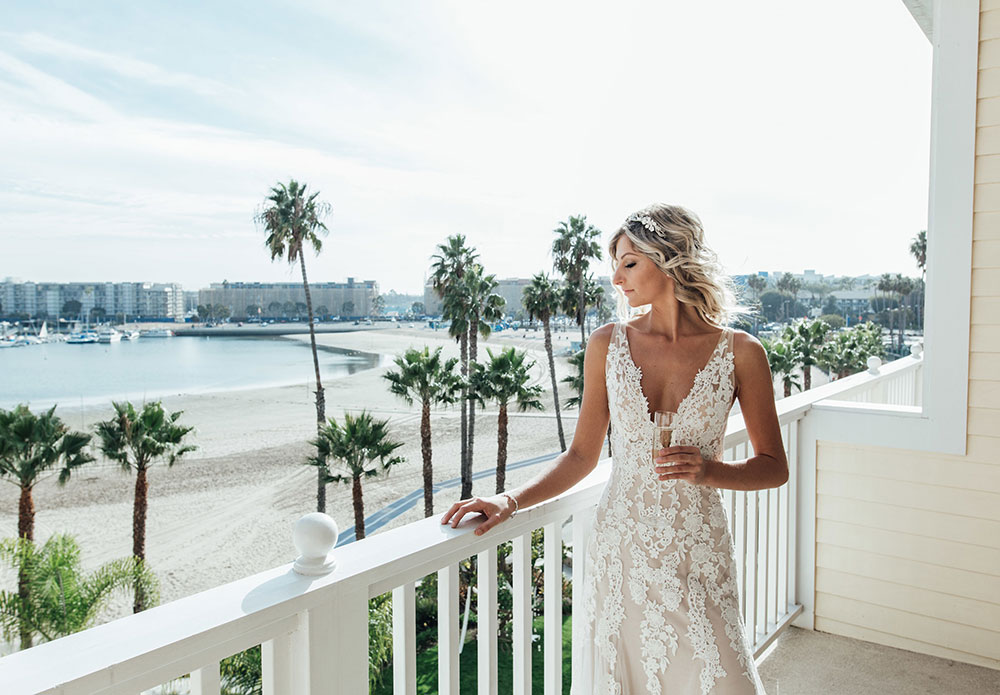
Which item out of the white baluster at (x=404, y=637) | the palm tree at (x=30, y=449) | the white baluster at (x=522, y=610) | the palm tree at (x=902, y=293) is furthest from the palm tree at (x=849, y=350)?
the white baluster at (x=404, y=637)

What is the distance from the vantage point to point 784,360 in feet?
98.6

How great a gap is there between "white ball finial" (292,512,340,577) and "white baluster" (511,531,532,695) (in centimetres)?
51

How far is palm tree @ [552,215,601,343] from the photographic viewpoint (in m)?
35.5

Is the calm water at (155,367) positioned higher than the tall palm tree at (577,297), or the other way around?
the tall palm tree at (577,297)

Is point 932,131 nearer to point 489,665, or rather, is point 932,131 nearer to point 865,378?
point 865,378

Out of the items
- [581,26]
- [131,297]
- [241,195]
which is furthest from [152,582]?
[581,26]

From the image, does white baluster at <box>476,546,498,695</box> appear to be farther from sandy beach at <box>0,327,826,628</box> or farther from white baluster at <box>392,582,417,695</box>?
sandy beach at <box>0,327,826,628</box>

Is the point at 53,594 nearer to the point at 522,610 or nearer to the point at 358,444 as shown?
the point at 358,444

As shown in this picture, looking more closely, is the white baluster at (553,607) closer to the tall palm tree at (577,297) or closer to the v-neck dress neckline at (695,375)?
the v-neck dress neckline at (695,375)

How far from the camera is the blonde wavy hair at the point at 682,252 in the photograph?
148 centimetres

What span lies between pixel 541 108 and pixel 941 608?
53.4m

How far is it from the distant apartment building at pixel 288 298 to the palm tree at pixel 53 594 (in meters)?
18.5

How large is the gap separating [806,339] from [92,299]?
3879cm

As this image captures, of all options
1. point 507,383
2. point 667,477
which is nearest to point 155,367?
point 507,383
